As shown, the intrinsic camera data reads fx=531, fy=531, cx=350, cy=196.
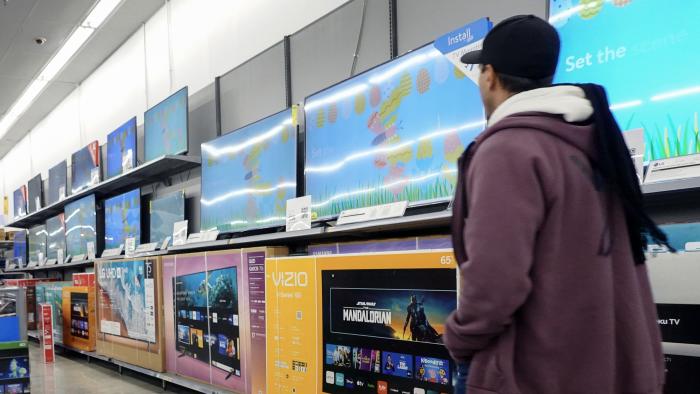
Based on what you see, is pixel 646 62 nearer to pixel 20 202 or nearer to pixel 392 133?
pixel 392 133

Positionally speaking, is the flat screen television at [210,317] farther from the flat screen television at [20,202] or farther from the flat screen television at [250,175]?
the flat screen television at [20,202]

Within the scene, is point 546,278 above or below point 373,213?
below

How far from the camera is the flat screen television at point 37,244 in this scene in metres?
9.11

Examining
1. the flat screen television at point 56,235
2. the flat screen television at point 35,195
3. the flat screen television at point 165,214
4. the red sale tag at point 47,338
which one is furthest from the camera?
the flat screen television at point 35,195

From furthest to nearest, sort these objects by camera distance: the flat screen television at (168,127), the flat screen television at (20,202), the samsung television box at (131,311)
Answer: the flat screen television at (20,202) → the flat screen television at (168,127) → the samsung television box at (131,311)

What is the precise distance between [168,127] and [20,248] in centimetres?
761

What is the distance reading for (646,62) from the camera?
1.68m

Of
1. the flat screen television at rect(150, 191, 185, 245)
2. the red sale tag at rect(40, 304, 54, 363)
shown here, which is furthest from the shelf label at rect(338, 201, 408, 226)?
the red sale tag at rect(40, 304, 54, 363)

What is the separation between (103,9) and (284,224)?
403 cm

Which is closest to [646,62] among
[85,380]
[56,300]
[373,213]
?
[373,213]

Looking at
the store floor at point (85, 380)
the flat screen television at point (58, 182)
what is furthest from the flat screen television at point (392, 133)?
the flat screen television at point (58, 182)

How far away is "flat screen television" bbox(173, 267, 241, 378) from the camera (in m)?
3.34

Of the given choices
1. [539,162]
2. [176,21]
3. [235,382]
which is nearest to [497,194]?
[539,162]

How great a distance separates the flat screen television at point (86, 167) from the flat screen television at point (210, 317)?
3810 millimetres
